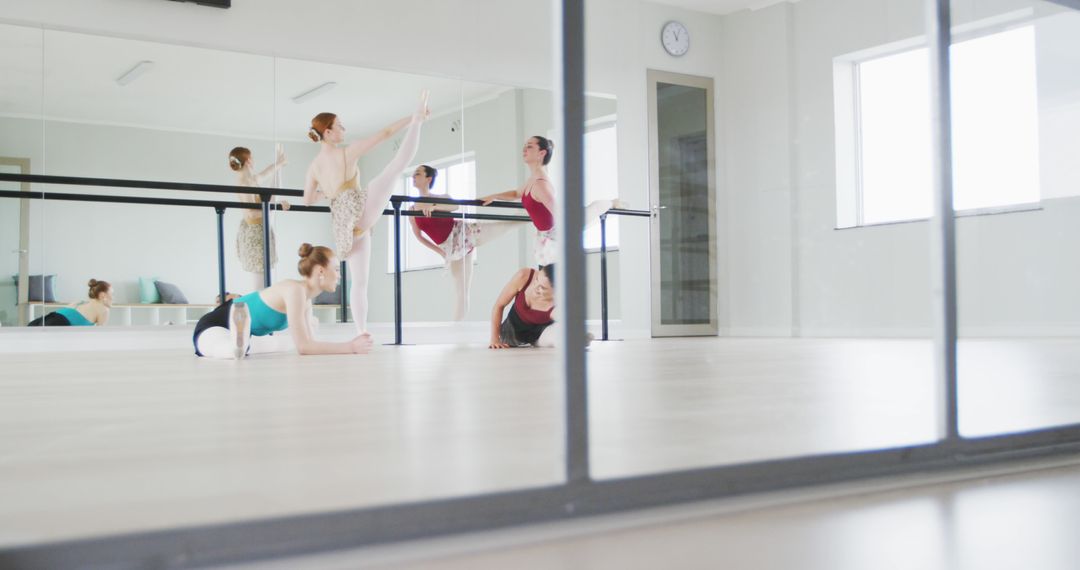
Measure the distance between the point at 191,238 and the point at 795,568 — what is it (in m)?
5.15

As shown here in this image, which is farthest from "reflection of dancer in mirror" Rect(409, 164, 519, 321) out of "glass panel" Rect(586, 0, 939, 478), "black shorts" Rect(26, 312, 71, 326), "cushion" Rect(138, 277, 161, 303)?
"glass panel" Rect(586, 0, 939, 478)

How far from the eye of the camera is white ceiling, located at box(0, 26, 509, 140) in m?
4.96

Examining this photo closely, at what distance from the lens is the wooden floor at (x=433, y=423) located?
863 mm

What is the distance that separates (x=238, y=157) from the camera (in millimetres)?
5539

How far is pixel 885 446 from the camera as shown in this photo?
112cm

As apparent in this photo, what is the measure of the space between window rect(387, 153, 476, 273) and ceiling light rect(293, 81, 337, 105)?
75 cm

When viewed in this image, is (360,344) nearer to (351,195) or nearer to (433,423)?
(351,195)

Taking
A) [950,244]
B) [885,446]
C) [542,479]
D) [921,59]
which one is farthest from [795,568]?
[921,59]

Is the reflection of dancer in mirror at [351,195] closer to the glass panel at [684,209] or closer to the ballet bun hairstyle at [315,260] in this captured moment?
the ballet bun hairstyle at [315,260]

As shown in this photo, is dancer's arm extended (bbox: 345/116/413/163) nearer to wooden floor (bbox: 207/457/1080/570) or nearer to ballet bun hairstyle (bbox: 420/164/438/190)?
ballet bun hairstyle (bbox: 420/164/438/190)

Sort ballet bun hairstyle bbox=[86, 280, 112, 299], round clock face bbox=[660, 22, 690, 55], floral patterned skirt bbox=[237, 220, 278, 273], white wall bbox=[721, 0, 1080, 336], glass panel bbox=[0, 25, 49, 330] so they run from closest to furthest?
white wall bbox=[721, 0, 1080, 336]
round clock face bbox=[660, 22, 690, 55]
glass panel bbox=[0, 25, 49, 330]
ballet bun hairstyle bbox=[86, 280, 112, 299]
floral patterned skirt bbox=[237, 220, 278, 273]

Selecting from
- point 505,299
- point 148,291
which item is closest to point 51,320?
point 148,291

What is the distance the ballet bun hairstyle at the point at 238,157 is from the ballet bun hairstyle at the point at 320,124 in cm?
41

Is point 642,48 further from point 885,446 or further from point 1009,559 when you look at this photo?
point 1009,559
